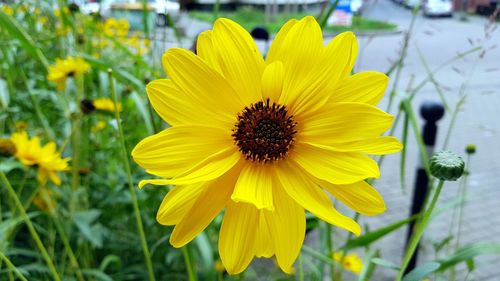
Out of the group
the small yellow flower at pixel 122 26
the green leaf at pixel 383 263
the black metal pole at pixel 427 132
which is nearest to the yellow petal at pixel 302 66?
the green leaf at pixel 383 263


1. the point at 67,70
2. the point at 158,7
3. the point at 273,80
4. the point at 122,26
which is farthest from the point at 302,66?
the point at 122,26

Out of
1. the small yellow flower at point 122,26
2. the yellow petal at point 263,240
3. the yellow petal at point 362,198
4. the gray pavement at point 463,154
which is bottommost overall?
the gray pavement at point 463,154

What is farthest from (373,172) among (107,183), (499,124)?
(499,124)

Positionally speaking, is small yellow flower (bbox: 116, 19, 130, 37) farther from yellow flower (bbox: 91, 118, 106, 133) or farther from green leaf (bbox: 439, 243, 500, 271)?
green leaf (bbox: 439, 243, 500, 271)

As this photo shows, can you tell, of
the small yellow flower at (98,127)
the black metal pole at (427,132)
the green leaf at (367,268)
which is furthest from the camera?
the black metal pole at (427,132)

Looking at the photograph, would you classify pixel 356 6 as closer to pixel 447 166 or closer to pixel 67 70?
pixel 67 70

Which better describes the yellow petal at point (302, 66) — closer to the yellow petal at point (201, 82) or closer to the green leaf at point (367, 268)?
the yellow petal at point (201, 82)

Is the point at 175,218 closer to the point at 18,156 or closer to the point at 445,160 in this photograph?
the point at 445,160

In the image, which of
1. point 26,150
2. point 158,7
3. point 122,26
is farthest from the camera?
point 122,26
